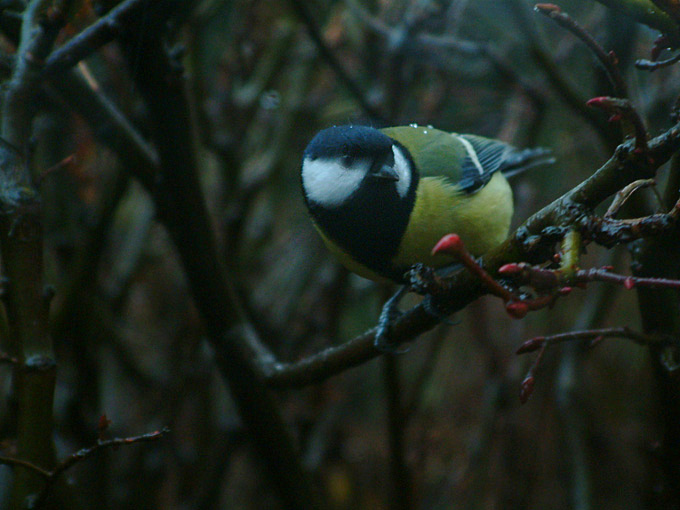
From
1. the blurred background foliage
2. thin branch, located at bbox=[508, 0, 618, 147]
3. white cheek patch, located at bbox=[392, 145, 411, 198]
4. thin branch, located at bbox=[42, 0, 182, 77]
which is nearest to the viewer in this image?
thin branch, located at bbox=[42, 0, 182, 77]

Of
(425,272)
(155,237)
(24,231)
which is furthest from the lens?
(155,237)

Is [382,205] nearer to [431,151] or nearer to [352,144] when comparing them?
[352,144]

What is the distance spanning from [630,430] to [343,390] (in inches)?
38.6

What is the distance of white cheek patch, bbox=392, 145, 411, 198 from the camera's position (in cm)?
105

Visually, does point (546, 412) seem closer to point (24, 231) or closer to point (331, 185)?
point (331, 185)

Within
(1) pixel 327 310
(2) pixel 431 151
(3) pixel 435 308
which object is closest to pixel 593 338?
(3) pixel 435 308

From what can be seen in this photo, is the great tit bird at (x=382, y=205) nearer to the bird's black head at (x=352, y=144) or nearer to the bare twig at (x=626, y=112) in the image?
the bird's black head at (x=352, y=144)

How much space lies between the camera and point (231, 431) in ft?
6.01

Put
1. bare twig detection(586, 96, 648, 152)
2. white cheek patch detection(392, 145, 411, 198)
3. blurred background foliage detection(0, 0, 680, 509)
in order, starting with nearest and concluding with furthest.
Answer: bare twig detection(586, 96, 648, 152), white cheek patch detection(392, 145, 411, 198), blurred background foliage detection(0, 0, 680, 509)

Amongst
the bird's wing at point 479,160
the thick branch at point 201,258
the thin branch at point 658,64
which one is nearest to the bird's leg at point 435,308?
the thin branch at point 658,64

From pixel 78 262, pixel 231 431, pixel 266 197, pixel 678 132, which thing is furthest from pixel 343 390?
pixel 678 132

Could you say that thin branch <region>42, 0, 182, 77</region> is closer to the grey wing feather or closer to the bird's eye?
the bird's eye

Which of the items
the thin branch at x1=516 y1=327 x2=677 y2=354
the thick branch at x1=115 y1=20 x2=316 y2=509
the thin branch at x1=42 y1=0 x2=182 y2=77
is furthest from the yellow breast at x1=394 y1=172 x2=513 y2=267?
the thin branch at x1=42 y1=0 x2=182 y2=77

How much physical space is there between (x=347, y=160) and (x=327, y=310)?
3.25 feet
